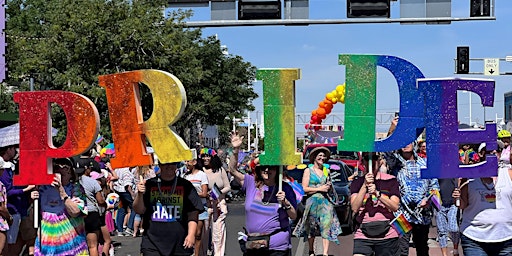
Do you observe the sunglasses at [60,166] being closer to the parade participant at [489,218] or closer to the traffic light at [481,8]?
the parade participant at [489,218]

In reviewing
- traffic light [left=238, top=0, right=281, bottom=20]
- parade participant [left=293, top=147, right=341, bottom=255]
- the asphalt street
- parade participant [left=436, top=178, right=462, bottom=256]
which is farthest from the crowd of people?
traffic light [left=238, top=0, right=281, bottom=20]

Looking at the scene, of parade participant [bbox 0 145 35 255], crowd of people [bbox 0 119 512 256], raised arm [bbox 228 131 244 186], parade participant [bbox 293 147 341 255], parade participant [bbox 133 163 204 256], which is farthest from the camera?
parade participant [bbox 293 147 341 255]

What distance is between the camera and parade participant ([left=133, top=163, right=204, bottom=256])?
8273 mm

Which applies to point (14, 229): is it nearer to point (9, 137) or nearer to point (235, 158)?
point (9, 137)

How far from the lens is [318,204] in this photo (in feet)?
43.0

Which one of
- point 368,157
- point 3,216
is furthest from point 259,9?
point 368,157

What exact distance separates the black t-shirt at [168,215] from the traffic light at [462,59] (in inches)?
854

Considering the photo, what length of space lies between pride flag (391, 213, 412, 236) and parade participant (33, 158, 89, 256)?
3.00 m

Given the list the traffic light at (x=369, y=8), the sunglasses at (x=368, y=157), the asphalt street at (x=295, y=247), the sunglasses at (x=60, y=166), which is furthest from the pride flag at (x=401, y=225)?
the traffic light at (x=369, y=8)

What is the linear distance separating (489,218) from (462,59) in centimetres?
2196

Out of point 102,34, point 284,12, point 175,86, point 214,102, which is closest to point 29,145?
point 175,86

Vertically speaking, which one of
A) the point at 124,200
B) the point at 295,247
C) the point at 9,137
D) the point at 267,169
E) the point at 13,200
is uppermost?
the point at 9,137

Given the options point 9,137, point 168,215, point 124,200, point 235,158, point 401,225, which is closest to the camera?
point 168,215

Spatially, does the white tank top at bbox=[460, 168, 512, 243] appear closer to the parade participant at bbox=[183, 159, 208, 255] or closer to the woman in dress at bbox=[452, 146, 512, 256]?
the woman in dress at bbox=[452, 146, 512, 256]
